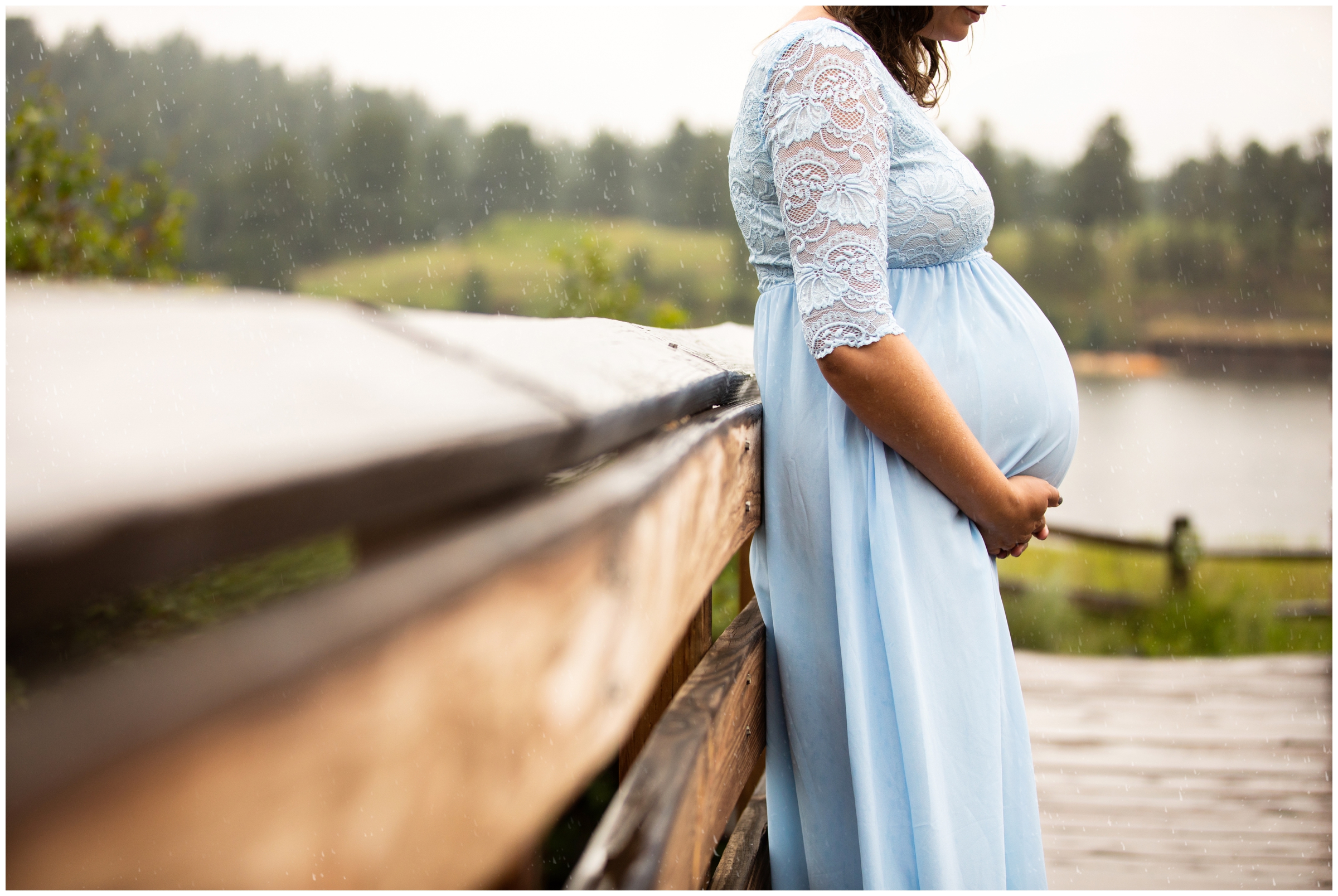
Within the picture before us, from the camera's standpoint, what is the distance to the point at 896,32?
1133mm

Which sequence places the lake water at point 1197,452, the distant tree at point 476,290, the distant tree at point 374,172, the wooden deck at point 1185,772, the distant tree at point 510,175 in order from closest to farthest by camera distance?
the wooden deck at point 1185,772 < the distant tree at point 476,290 < the distant tree at point 374,172 < the distant tree at point 510,175 < the lake water at point 1197,452

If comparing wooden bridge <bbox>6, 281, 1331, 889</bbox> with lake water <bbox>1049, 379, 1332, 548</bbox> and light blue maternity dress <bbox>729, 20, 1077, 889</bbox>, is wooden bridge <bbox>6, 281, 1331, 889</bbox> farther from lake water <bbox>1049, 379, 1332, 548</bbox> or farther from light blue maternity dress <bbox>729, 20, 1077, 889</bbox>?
lake water <bbox>1049, 379, 1332, 548</bbox>

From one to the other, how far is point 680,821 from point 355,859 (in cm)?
38

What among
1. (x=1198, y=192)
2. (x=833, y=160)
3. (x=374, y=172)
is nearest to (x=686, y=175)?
(x=374, y=172)

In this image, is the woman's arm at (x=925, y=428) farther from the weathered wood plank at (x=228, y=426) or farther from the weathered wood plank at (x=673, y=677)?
the weathered wood plank at (x=228, y=426)

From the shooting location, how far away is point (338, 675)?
26 centimetres

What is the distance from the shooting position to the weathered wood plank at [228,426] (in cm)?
21

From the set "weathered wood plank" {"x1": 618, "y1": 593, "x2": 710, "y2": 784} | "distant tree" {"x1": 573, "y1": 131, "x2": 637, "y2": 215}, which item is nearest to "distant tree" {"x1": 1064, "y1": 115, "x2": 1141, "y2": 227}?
"distant tree" {"x1": 573, "y1": 131, "x2": 637, "y2": 215}

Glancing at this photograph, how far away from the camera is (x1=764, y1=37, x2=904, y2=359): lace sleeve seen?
0.88 m

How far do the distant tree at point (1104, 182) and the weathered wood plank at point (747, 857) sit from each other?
64.9 ft

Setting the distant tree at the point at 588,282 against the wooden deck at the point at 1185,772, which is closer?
the wooden deck at the point at 1185,772

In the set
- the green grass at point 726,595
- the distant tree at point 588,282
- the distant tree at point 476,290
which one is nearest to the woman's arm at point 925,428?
the green grass at point 726,595

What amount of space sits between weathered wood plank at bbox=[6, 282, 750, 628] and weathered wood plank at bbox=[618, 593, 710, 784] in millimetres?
698

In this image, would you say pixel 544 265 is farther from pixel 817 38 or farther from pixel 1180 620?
pixel 1180 620
